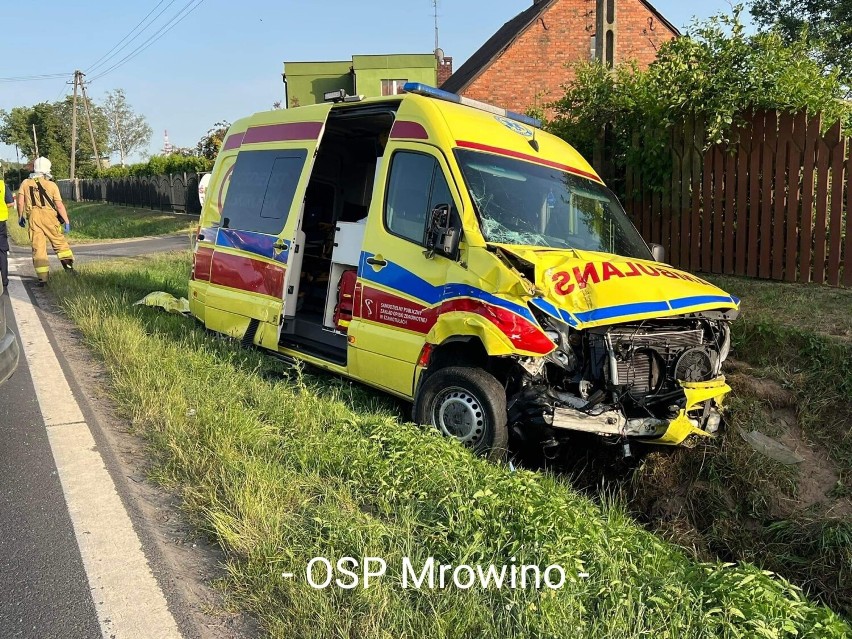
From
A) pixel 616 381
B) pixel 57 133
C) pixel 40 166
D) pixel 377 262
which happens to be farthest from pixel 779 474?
pixel 57 133

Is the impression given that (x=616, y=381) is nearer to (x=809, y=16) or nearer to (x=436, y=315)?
(x=436, y=315)

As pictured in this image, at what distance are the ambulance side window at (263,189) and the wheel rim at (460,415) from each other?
2798mm

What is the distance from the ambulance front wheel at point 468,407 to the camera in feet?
14.1

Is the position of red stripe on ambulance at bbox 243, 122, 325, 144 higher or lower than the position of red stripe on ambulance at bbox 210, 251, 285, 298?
higher

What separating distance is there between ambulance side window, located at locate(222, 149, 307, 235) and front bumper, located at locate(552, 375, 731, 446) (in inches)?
143

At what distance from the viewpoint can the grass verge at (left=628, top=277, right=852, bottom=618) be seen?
4.18 m

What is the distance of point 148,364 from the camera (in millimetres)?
5949

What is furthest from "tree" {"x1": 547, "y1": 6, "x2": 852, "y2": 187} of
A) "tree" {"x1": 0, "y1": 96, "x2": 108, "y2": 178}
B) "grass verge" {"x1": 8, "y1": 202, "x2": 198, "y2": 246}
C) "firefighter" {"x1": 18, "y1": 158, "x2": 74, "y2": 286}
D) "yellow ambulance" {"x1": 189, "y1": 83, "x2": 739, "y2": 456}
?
"tree" {"x1": 0, "y1": 96, "x2": 108, "y2": 178}

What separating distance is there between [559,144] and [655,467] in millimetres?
2919

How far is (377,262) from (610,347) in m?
2.05

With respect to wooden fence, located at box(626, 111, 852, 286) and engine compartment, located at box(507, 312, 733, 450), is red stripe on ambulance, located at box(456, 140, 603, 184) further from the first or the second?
wooden fence, located at box(626, 111, 852, 286)

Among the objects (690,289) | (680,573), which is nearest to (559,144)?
(690,289)

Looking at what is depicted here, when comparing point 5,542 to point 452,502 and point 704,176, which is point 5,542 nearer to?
point 452,502

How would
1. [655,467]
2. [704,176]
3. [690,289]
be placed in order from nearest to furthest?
[690,289], [655,467], [704,176]
